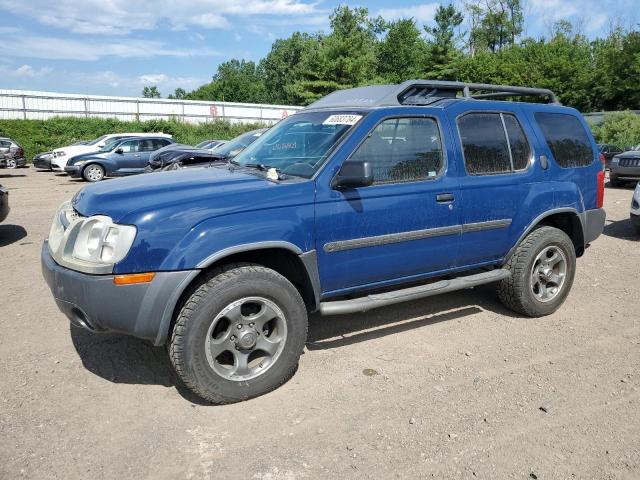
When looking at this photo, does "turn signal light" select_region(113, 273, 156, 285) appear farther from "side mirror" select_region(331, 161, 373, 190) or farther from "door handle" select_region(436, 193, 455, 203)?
"door handle" select_region(436, 193, 455, 203)

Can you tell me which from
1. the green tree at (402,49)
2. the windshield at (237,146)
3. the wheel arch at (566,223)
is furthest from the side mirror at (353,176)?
the green tree at (402,49)

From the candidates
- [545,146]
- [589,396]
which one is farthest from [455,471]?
[545,146]

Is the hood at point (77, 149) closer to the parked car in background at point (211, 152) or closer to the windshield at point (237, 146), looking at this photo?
the parked car in background at point (211, 152)

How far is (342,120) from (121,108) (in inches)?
1418

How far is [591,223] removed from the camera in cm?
523

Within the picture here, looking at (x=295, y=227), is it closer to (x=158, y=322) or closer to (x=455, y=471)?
(x=158, y=322)

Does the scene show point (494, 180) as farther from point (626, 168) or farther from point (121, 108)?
point (121, 108)

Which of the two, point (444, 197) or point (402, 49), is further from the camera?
point (402, 49)

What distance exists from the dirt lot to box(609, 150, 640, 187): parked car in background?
1204 cm

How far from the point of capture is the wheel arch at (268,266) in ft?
10.6

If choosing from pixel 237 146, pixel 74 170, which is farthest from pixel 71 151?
pixel 237 146

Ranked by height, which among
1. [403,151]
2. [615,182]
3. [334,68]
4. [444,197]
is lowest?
[615,182]

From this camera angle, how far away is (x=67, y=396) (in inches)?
139

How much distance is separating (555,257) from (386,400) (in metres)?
2.48
